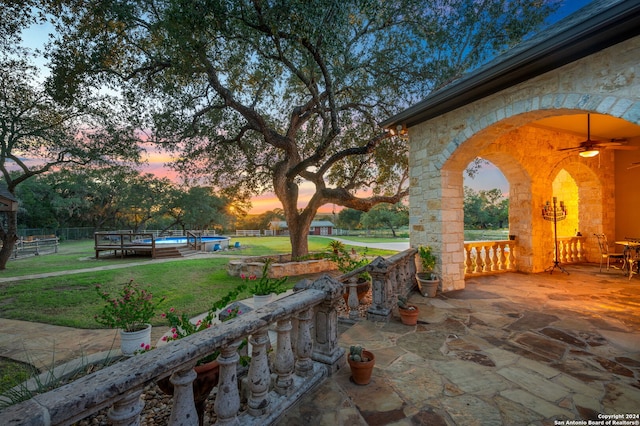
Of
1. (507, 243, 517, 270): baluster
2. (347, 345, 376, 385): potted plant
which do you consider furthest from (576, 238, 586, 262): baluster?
(347, 345, 376, 385): potted plant

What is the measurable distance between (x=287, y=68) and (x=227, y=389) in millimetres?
8941

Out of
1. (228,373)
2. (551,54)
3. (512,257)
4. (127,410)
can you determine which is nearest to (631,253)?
(512,257)

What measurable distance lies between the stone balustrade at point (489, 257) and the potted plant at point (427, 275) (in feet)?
6.36

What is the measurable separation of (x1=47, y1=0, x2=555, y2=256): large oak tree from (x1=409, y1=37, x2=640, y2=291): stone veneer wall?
2.11 metres

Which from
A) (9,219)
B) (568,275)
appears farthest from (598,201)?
(9,219)

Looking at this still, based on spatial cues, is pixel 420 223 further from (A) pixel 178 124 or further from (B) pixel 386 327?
(A) pixel 178 124

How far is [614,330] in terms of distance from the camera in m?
3.64

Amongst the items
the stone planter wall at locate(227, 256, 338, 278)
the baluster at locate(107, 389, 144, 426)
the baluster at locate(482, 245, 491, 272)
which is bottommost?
the stone planter wall at locate(227, 256, 338, 278)

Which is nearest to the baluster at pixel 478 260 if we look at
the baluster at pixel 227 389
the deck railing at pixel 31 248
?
the baluster at pixel 227 389

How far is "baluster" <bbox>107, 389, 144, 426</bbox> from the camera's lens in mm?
1233

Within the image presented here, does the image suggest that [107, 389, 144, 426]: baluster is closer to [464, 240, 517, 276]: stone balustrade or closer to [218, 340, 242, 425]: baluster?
[218, 340, 242, 425]: baluster

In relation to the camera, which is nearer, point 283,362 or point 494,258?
point 283,362

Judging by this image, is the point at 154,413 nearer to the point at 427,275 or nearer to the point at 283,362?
the point at 283,362

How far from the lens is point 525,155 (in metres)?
7.15
